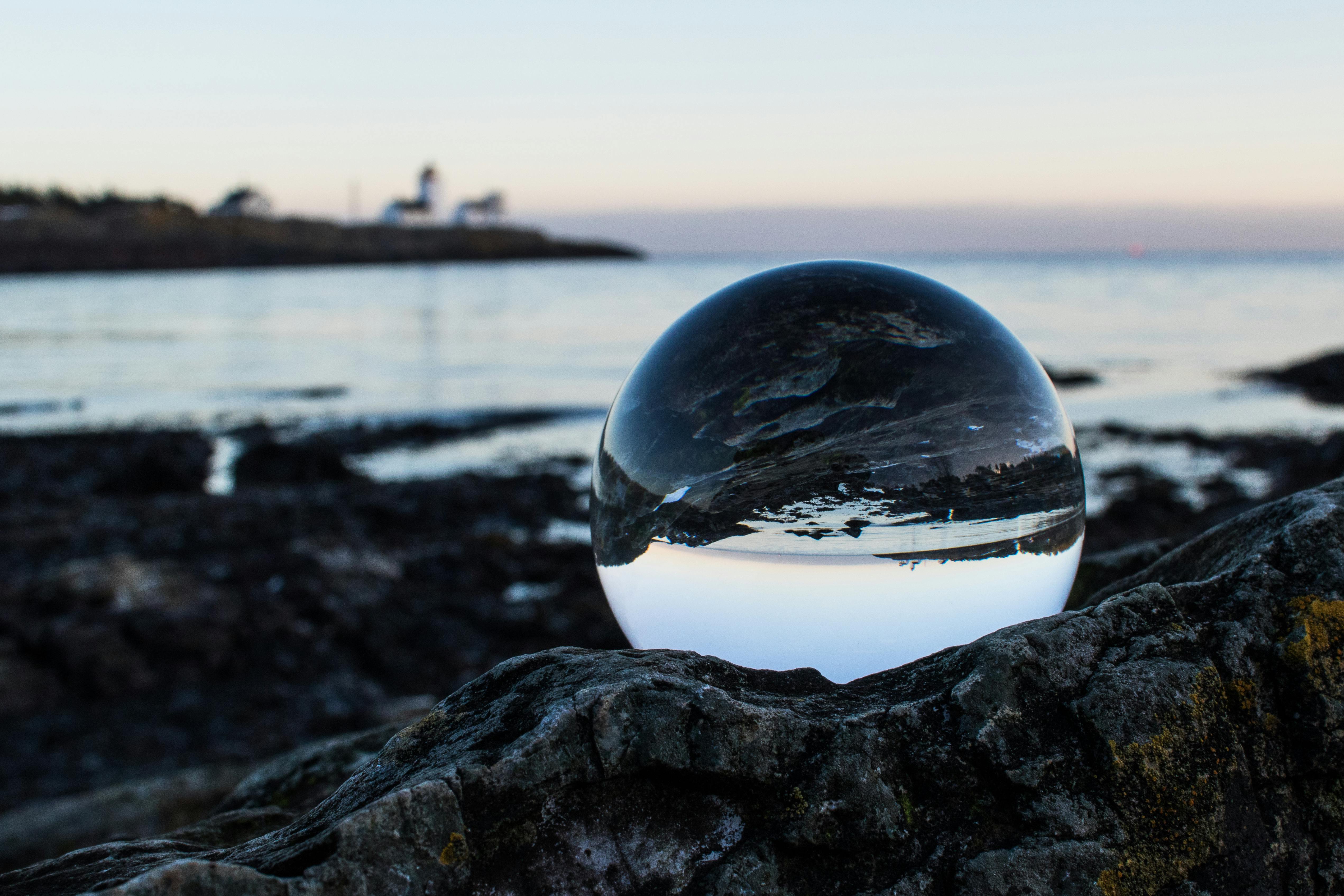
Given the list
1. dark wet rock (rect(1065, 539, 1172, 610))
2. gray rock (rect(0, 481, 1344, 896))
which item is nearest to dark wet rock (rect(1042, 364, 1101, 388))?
dark wet rock (rect(1065, 539, 1172, 610))

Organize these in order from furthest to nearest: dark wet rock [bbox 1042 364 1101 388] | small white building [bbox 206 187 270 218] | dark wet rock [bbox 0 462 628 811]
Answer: small white building [bbox 206 187 270 218]
dark wet rock [bbox 1042 364 1101 388]
dark wet rock [bbox 0 462 628 811]

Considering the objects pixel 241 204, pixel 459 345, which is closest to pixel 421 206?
pixel 241 204

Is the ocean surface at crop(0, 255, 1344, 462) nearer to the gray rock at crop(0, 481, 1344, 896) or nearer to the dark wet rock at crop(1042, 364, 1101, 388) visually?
the dark wet rock at crop(1042, 364, 1101, 388)

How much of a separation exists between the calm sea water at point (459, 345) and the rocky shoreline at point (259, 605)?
5.33 meters

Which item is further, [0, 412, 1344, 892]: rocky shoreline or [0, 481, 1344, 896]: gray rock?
[0, 412, 1344, 892]: rocky shoreline

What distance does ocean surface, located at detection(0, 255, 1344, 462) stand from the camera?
21000 millimetres

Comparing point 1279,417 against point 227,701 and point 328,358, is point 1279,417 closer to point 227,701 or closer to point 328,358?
point 227,701

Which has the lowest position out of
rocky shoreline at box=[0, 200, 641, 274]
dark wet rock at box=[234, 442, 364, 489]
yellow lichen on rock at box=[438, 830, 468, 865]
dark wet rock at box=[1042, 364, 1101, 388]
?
dark wet rock at box=[234, 442, 364, 489]

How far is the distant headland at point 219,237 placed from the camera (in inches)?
3590

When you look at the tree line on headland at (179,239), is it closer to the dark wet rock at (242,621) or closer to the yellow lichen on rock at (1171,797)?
the dark wet rock at (242,621)

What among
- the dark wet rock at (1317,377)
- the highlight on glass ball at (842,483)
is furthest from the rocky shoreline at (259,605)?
the dark wet rock at (1317,377)

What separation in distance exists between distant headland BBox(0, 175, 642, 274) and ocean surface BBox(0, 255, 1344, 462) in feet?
27.8

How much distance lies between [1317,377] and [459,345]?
28496 millimetres

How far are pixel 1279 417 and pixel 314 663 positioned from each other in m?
19.8
